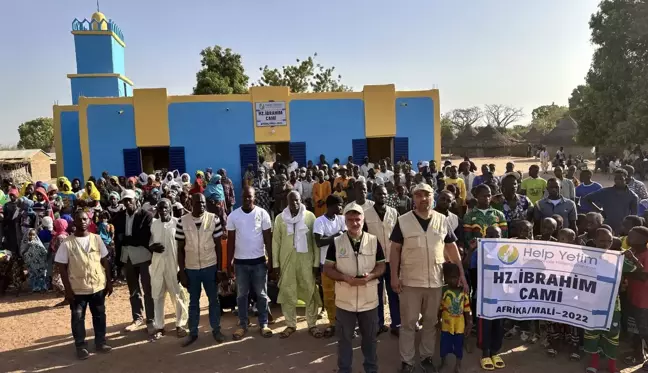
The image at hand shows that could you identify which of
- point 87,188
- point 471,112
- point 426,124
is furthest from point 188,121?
point 471,112

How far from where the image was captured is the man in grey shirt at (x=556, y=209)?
18.0 ft

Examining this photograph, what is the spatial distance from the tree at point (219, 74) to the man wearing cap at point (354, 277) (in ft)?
74.5

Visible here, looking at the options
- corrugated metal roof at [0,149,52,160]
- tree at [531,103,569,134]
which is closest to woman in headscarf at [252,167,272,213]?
corrugated metal roof at [0,149,52,160]

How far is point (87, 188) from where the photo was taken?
8.80 meters

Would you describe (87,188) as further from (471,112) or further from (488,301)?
(471,112)

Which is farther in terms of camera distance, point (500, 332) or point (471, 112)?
point (471, 112)

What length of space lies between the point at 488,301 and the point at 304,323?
7.44 ft

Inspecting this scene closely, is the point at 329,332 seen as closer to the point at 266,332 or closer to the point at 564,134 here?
the point at 266,332

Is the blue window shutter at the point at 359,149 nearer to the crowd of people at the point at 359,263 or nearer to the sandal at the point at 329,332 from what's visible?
the crowd of people at the point at 359,263

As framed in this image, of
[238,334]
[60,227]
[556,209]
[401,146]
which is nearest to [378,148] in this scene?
[401,146]

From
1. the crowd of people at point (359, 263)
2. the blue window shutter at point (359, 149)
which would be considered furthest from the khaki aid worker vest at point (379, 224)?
the blue window shutter at point (359, 149)

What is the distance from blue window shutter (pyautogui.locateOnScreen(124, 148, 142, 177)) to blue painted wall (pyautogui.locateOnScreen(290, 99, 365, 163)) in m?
5.11

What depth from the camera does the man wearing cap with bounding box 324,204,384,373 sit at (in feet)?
12.3

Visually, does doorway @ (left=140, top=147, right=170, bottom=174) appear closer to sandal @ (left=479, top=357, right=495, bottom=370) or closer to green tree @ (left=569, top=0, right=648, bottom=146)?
sandal @ (left=479, top=357, right=495, bottom=370)
